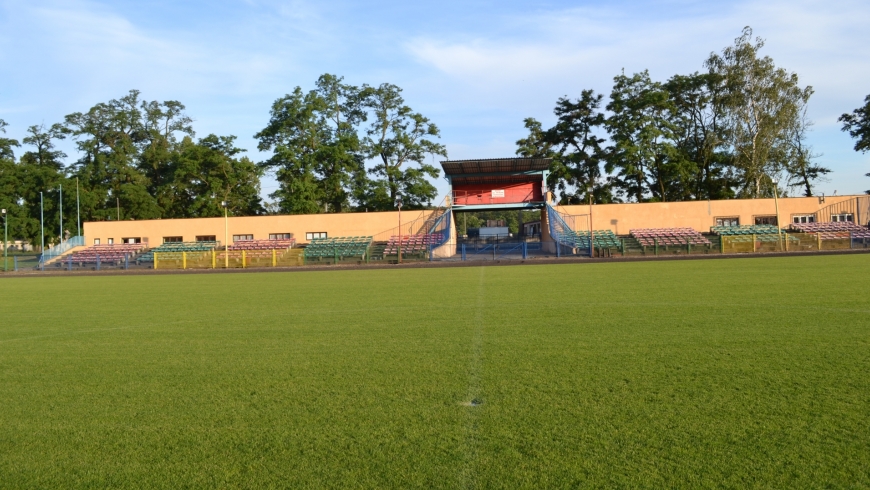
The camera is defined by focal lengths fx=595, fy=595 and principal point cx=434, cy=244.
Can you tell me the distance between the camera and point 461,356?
7.62 m

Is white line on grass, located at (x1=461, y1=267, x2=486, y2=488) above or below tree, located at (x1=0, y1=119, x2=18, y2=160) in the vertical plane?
below

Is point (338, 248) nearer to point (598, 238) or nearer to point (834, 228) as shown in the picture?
point (598, 238)

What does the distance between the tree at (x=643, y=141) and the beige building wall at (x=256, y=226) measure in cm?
1863

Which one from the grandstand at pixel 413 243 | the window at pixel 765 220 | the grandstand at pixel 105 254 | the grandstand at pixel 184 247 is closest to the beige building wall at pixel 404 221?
the window at pixel 765 220

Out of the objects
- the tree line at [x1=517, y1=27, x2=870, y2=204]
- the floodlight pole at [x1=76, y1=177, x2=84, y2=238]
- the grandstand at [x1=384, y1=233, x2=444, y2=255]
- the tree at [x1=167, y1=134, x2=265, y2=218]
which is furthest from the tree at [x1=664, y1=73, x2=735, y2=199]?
the floodlight pole at [x1=76, y1=177, x2=84, y2=238]

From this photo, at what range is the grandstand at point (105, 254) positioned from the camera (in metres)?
42.2

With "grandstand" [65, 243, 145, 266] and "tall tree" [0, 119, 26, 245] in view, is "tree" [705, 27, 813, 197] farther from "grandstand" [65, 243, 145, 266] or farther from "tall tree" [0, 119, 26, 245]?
"tall tree" [0, 119, 26, 245]

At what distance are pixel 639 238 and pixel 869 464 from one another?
4058cm

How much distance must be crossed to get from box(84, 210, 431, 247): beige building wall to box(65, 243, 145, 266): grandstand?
2.05 metres

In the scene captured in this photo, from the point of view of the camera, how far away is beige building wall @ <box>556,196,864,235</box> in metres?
45.9

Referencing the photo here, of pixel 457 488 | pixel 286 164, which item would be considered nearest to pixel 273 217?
pixel 286 164

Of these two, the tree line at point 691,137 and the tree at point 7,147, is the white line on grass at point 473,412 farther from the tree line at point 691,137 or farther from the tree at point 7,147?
the tree at point 7,147

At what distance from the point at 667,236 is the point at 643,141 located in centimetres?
1269

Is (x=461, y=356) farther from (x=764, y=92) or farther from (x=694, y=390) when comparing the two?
(x=764, y=92)
